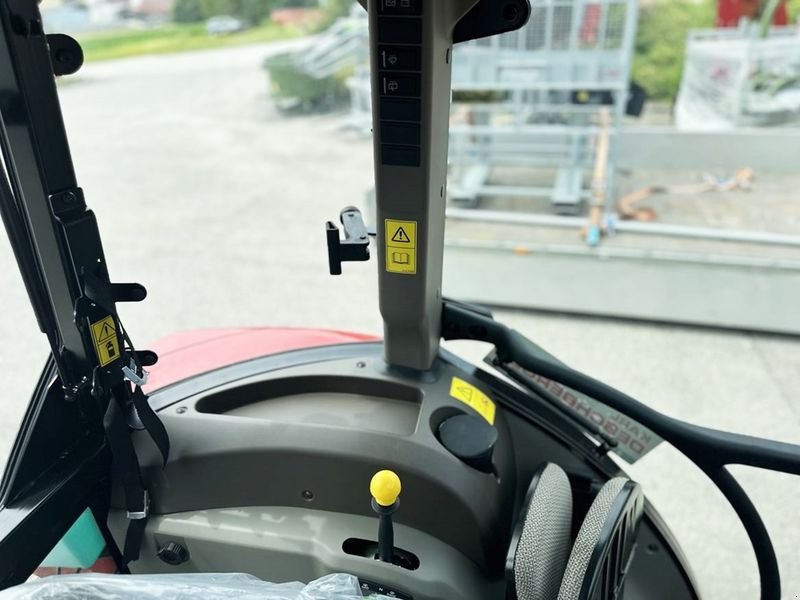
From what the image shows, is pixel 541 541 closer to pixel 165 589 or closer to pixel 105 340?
pixel 165 589

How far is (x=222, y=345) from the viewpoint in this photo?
158cm

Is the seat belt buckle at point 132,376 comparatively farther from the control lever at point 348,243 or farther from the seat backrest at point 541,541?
the seat backrest at point 541,541

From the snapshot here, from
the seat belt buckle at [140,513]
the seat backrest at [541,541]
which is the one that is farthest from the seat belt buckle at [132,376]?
the seat backrest at [541,541]

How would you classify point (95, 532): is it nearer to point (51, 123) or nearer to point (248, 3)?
point (51, 123)

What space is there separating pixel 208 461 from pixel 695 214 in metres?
3.50

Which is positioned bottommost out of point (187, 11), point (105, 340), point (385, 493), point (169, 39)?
point (169, 39)

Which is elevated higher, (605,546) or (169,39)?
(605,546)

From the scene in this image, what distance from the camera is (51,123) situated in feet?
2.71

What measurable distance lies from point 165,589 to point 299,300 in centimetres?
279

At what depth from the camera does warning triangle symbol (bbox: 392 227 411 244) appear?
105 centimetres

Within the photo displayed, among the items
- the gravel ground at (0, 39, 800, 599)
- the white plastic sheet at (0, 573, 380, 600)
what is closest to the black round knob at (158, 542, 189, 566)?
the white plastic sheet at (0, 573, 380, 600)

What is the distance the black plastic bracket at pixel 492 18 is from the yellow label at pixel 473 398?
1.95ft

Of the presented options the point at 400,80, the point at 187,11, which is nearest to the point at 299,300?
the point at 400,80

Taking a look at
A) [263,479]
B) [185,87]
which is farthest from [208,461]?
[185,87]
